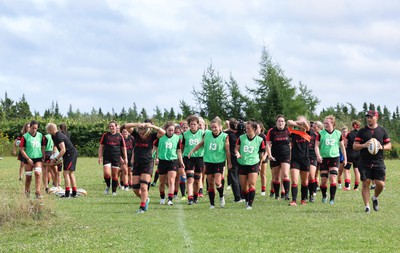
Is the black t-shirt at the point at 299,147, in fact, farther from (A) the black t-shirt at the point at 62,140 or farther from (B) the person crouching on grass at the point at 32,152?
(B) the person crouching on grass at the point at 32,152

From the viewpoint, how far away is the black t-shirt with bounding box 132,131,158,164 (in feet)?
46.2

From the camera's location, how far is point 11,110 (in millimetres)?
93188

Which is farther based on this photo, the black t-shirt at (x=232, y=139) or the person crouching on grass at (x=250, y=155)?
the black t-shirt at (x=232, y=139)

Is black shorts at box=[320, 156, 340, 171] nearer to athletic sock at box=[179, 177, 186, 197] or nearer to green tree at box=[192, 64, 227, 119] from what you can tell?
athletic sock at box=[179, 177, 186, 197]

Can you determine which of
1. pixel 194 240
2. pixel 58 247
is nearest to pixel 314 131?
pixel 194 240

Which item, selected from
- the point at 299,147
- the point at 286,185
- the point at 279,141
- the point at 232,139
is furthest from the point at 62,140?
the point at 299,147

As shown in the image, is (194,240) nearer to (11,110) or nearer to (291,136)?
(291,136)

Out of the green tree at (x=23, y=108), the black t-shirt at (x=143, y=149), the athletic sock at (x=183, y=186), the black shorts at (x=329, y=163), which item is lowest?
the athletic sock at (x=183, y=186)

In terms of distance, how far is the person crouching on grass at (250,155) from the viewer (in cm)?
1445

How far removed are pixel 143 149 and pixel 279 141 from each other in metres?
3.61

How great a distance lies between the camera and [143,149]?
14.2 metres

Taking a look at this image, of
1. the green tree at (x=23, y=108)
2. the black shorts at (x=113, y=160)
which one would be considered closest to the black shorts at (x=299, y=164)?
the black shorts at (x=113, y=160)

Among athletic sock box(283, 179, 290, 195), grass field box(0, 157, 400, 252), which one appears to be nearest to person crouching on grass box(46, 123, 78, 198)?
grass field box(0, 157, 400, 252)

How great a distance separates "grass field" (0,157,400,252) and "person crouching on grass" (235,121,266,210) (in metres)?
0.60
